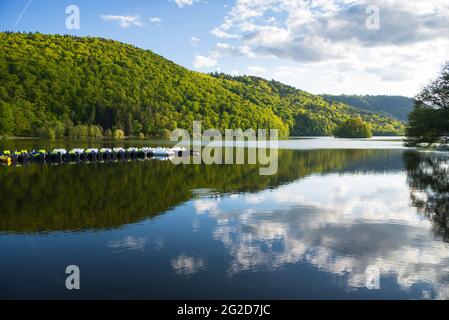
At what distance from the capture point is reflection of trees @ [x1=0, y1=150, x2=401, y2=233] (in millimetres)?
21438

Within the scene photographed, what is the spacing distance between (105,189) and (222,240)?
16.0 metres

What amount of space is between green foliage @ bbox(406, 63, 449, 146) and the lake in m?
23.6

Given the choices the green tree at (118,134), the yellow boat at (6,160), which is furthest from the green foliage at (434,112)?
the green tree at (118,134)

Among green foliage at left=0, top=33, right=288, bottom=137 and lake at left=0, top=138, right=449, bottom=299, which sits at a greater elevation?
green foliage at left=0, top=33, right=288, bottom=137

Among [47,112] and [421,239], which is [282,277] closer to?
[421,239]

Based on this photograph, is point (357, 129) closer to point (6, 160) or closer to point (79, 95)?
point (79, 95)

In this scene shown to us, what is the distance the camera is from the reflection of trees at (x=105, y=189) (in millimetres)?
21438

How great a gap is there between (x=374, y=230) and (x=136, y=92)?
565 feet

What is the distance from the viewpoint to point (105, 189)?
101 ft

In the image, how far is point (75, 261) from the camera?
1485cm

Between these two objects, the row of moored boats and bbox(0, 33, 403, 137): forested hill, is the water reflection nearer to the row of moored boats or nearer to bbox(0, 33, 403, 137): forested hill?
the row of moored boats

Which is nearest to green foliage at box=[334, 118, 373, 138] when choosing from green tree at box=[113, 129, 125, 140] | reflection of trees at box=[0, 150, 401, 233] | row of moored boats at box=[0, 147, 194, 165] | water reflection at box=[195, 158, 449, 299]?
green tree at box=[113, 129, 125, 140]

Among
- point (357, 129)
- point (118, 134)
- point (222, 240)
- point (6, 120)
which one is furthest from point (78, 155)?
point (357, 129)
